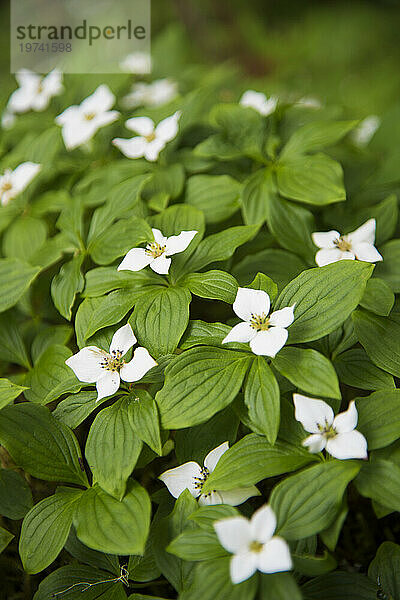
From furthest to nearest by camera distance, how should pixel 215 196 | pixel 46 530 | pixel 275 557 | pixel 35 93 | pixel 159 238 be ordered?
pixel 35 93, pixel 215 196, pixel 159 238, pixel 46 530, pixel 275 557

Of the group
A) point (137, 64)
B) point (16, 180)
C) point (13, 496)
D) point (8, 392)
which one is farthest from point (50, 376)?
point (137, 64)

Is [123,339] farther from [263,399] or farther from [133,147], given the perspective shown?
[133,147]

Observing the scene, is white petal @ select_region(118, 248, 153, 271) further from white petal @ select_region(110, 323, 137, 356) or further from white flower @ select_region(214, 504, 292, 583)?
white flower @ select_region(214, 504, 292, 583)

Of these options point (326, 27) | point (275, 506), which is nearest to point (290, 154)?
point (275, 506)

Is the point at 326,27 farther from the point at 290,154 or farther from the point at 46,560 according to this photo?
the point at 46,560

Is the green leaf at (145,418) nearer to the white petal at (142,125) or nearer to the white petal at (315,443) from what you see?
the white petal at (315,443)

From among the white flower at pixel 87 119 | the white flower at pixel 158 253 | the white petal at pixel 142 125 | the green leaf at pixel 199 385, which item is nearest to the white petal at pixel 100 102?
the white flower at pixel 87 119

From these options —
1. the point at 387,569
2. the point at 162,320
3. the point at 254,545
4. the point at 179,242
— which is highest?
the point at 179,242
